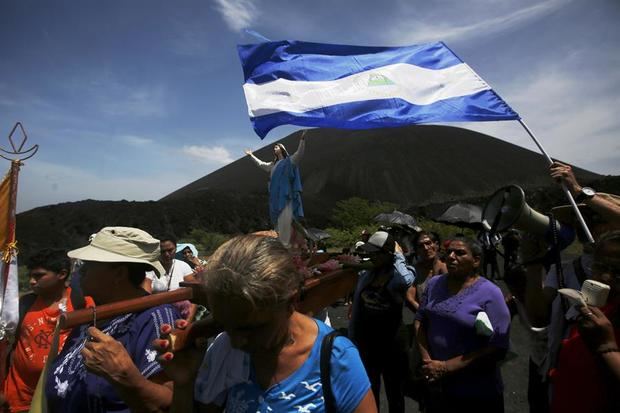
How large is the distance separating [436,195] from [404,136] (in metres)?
9.04

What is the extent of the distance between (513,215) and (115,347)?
2.06m

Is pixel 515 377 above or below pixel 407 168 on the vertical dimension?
below

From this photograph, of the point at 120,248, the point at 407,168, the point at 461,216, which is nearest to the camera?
the point at 120,248

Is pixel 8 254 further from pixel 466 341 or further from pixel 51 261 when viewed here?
pixel 466 341

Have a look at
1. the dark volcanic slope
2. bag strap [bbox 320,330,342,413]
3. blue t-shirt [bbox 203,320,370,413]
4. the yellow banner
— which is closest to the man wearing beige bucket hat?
blue t-shirt [bbox 203,320,370,413]

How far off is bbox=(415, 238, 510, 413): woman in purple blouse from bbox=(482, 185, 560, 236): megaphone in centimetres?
45

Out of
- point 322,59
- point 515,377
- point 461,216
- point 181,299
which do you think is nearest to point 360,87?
point 322,59

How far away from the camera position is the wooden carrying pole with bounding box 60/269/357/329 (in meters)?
1.15

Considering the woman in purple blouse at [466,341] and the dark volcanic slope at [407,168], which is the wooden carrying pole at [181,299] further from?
the dark volcanic slope at [407,168]

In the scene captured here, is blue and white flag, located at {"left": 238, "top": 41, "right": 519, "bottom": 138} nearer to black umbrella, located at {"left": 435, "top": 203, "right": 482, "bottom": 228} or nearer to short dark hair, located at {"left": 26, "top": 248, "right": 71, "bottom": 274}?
short dark hair, located at {"left": 26, "top": 248, "right": 71, "bottom": 274}

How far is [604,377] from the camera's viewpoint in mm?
1613

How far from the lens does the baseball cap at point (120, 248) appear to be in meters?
1.78

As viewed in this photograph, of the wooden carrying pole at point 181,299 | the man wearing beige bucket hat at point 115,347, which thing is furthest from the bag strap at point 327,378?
the man wearing beige bucket hat at point 115,347

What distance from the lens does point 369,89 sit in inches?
143
